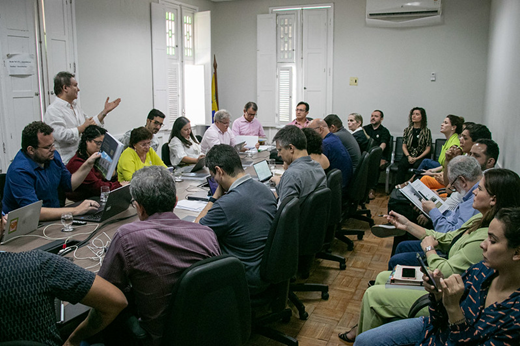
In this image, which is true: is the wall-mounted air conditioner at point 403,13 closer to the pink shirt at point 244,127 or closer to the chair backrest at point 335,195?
the pink shirt at point 244,127

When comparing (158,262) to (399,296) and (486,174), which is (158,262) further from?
(486,174)

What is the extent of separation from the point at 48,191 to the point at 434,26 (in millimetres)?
6664

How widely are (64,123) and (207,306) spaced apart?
3.62 meters

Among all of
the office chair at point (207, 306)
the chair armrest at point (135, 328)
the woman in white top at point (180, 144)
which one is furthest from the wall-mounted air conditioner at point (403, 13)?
the chair armrest at point (135, 328)

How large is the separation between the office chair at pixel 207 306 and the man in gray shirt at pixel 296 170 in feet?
4.53

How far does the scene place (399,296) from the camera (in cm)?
243

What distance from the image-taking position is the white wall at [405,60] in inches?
292

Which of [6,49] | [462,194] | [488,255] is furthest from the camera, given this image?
[6,49]

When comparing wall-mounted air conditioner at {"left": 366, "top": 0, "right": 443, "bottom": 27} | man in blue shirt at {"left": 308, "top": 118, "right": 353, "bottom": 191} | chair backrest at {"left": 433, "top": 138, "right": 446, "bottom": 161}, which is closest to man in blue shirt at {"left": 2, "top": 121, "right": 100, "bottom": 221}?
man in blue shirt at {"left": 308, "top": 118, "right": 353, "bottom": 191}

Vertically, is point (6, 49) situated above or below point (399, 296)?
above

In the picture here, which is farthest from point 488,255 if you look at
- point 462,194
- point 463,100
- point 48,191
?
point 463,100

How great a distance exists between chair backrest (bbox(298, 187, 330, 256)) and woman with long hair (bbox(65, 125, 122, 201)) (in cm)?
174

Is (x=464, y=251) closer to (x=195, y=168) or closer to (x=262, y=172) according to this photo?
(x=262, y=172)

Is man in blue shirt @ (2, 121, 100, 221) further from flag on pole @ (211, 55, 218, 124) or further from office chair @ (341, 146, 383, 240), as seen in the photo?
flag on pole @ (211, 55, 218, 124)
